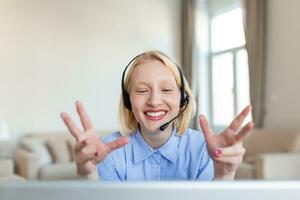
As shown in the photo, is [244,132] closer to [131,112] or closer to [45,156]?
[131,112]

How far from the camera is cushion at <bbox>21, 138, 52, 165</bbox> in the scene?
419 cm

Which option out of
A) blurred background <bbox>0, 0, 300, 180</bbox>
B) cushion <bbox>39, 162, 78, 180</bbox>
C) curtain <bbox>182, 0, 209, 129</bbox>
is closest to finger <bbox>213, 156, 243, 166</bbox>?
blurred background <bbox>0, 0, 300, 180</bbox>

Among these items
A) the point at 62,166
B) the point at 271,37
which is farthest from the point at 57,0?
the point at 271,37

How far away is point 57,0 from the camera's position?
509cm

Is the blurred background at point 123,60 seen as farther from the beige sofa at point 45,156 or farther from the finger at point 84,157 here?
the finger at point 84,157

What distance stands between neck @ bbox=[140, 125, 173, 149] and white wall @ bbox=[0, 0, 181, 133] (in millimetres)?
4298

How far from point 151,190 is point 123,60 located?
509 centimetres

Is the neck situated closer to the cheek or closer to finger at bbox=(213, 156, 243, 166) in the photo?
the cheek

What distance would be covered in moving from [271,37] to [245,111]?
12.4ft

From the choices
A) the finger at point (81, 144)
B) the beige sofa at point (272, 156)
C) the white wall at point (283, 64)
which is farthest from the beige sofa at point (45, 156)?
the finger at point (81, 144)

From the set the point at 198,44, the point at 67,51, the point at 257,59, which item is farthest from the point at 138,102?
the point at 198,44

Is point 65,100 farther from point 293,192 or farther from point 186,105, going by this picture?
point 293,192

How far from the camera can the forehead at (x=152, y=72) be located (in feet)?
2.39

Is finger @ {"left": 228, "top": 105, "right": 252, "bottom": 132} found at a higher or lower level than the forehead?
lower
